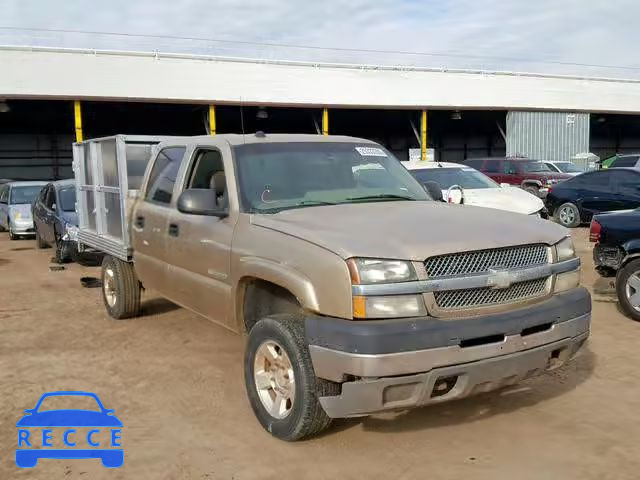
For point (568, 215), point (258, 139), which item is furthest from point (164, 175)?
point (568, 215)

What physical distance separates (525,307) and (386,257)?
954 mm

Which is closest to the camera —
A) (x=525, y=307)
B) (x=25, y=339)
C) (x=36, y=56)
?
(x=525, y=307)

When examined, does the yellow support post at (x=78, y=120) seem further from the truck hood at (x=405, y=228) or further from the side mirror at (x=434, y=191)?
the truck hood at (x=405, y=228)

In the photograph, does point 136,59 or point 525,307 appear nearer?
point 525,307

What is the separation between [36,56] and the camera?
23.9 metres

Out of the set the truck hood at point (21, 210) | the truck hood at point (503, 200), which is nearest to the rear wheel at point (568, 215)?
the truck hood at point (503, 200)

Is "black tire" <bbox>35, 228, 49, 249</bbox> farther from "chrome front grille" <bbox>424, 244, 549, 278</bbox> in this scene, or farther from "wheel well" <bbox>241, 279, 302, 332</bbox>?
"chrome front grille" <bbox>424, 244, 549, 278</bbox>

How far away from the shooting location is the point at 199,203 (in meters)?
4.28

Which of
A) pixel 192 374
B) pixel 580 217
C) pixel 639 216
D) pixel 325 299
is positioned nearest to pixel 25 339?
pixel 192 374

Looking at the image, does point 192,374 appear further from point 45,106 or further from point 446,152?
point 446,152

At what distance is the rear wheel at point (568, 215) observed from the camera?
15.0 metres

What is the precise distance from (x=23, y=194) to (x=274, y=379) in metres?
15.0

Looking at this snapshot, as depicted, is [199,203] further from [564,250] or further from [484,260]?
[564,250]

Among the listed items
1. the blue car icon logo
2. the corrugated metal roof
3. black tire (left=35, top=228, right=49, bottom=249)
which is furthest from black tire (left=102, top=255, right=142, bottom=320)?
the corrugated metal roof
